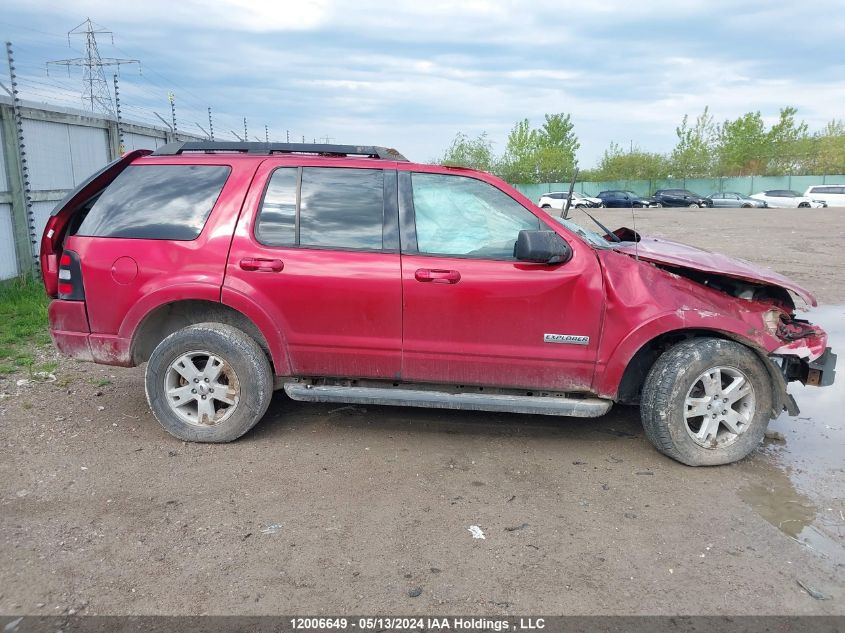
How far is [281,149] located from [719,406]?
338 centimetres

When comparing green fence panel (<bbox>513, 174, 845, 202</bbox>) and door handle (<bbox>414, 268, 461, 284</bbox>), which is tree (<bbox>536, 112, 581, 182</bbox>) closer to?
green fence panel (<bbox>513, 174, 845, 202</bbox>)

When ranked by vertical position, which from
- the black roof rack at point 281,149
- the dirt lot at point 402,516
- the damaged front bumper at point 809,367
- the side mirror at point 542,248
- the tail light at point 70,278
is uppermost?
the black roof rack at point 281,149

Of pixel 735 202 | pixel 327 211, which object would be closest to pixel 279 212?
pixel 327 211

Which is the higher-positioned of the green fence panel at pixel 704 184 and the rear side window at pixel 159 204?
the green fence panel at pixel 704 184

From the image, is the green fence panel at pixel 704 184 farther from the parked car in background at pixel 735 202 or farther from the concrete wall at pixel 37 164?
the concrete wall at pixel 37 164

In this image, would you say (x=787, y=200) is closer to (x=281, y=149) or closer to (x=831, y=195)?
(x=831, y=195)

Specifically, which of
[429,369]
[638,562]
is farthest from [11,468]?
[638,562]

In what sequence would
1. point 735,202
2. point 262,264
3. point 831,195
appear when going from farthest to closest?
point 735,202 → point 831,195 → point 262,264

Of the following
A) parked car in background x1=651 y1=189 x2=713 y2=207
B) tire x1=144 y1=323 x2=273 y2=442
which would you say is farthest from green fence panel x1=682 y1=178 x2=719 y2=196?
tire x1=144 y1=323 x2=273 y2=442

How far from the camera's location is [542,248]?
390 cm

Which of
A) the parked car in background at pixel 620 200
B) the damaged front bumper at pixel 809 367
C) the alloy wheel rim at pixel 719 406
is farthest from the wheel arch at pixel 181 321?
the parked car in background at pixel 620 200

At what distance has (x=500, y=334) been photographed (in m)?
4.11

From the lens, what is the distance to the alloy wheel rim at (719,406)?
160 inches

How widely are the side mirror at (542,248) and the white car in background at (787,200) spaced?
42253 mm
